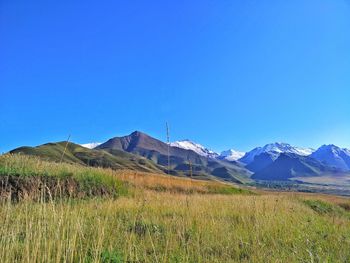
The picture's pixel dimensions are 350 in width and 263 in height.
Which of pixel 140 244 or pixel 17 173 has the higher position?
pixel 17 173

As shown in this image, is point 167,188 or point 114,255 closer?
point 114,255

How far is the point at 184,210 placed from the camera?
9.64 meters

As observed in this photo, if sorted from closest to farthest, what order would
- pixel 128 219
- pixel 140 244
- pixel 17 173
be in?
pixel 140 244, pixel 128 219, pixel 17 173

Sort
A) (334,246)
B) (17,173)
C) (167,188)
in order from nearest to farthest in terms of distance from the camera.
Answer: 1. (334,246)
2. (17,173)
3. (167,188)

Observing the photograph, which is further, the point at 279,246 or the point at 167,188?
the point at 167,188

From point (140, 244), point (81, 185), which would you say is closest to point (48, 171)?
point (81, 185)

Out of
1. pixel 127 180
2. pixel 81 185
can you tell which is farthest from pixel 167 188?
pixel 81 185

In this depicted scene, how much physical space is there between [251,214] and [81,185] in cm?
825

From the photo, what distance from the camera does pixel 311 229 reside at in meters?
7.76

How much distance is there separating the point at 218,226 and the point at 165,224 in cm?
118

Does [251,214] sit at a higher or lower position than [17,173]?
lower

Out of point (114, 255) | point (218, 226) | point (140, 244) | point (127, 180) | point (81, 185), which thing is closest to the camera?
point (114, 255)

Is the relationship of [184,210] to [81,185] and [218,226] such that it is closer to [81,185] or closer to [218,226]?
[218,226]

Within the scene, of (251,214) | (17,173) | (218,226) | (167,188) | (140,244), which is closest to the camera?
(140,244)
